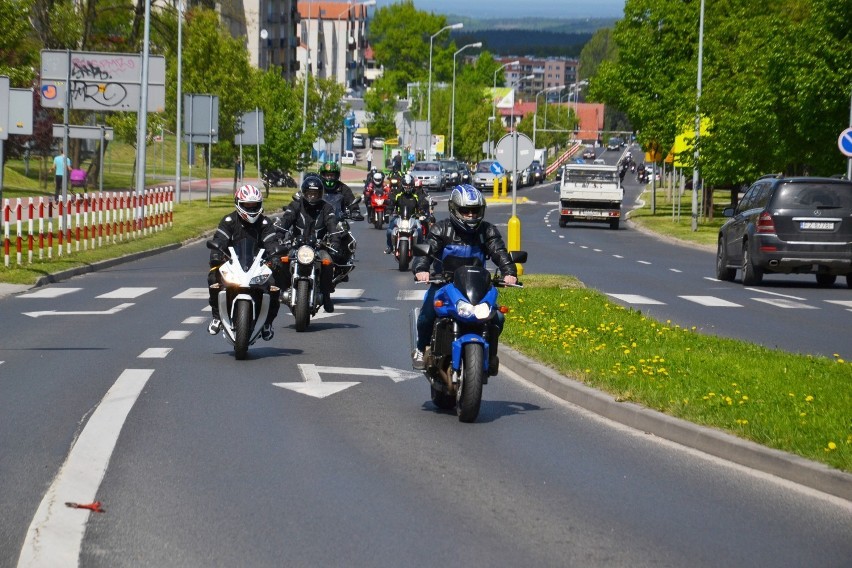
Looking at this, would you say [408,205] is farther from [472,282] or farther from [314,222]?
[472,282]

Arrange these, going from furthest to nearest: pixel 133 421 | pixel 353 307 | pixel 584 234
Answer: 1. pixel 584 234
2. pixel 353 307
3. pixel 133 421

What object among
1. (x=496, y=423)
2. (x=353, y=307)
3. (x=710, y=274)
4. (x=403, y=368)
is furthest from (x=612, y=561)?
(x=710, y=274)

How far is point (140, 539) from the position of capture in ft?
21.6

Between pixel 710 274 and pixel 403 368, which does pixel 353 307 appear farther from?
pixel 710 274

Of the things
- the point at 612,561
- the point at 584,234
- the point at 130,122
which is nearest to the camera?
the point at 612,561

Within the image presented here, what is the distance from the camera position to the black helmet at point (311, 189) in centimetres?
1747

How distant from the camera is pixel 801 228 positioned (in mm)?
25844

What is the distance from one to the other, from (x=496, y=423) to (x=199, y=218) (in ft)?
117

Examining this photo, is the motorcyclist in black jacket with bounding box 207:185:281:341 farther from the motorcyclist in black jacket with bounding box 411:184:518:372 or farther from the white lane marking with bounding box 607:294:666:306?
the white lane marking with bounding box 607:294:666:306

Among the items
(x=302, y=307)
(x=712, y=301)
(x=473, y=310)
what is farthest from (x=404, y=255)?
(x=473, y=310)

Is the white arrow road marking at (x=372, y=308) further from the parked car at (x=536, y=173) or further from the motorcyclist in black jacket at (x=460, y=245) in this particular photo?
the parked car at (x=536, y=173)

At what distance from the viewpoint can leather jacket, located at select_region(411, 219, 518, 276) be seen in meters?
10.8

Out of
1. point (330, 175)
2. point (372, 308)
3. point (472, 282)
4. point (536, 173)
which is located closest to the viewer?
point (472, 282)

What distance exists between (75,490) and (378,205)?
1454 inches
